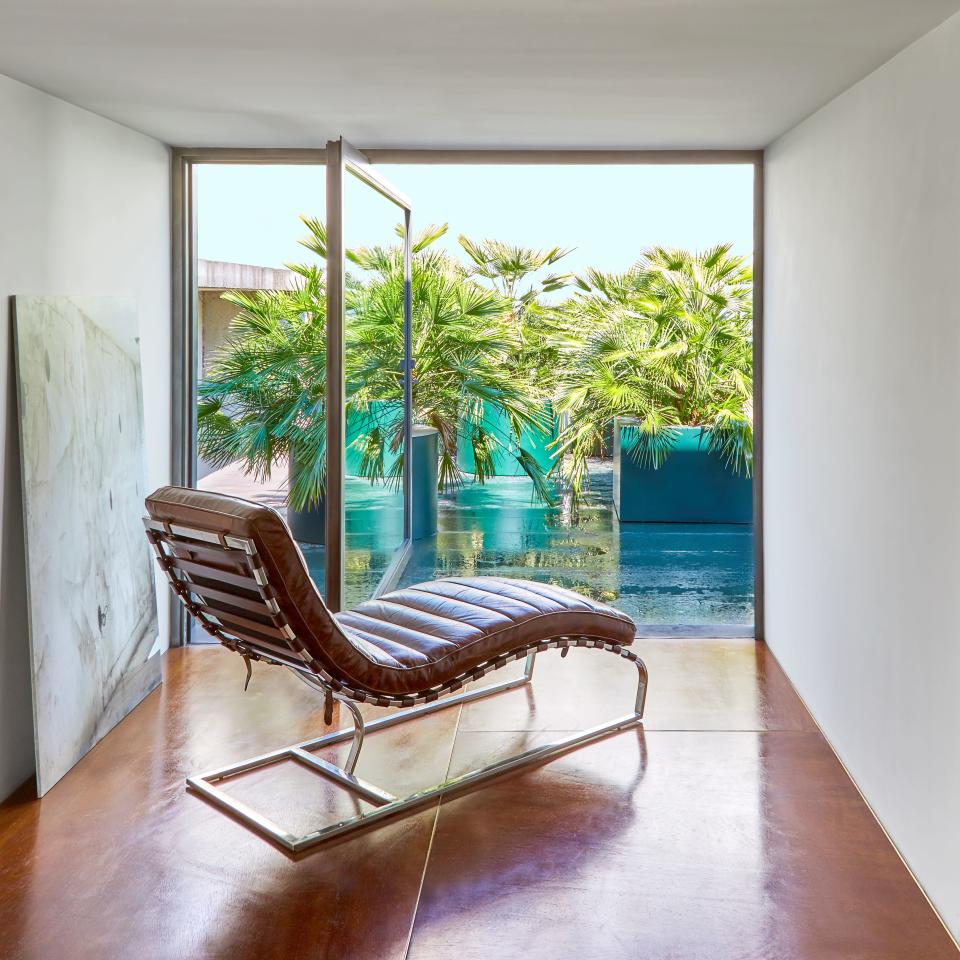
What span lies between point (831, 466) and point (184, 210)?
2911 millimetres

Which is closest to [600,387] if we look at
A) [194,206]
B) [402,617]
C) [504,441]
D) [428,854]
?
[504,441]

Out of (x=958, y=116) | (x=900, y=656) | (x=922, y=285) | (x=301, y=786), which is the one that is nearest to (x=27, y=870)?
(x=301, y=786)

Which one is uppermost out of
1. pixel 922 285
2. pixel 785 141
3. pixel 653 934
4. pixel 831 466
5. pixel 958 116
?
pixel 785 141

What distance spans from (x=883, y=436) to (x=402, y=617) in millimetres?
1573

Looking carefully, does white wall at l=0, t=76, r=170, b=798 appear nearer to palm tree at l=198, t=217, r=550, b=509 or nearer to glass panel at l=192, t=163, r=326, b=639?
glass panel at l=192, t=163, r=326, b=639

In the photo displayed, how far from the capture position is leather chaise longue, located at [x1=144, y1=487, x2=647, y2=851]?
2758mm

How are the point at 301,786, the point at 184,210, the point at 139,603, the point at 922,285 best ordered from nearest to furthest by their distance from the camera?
the point at 922,285 < the point at 301,786 < the point at 139,603 < the point at 184,210

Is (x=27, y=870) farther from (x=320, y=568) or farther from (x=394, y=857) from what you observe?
(x=320, y=568)

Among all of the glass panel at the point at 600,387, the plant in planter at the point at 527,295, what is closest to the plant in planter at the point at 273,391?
the glass panel at the point at 600,387

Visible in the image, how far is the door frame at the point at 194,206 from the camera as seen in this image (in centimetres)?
450

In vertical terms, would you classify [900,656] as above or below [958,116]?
below

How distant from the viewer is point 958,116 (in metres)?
2.35

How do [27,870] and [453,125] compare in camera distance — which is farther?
[453,125]

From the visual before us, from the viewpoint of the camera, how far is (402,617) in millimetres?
3398
